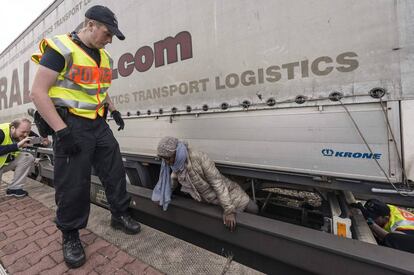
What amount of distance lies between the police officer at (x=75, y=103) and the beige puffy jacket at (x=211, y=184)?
852mm

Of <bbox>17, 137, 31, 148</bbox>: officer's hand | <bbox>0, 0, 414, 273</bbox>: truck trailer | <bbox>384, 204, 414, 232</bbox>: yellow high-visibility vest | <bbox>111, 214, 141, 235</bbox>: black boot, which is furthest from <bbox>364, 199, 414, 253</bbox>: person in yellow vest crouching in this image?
<bbox>17, 137, 31, 148</bbox>: officer's hand

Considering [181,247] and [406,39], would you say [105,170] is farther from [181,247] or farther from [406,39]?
[406,39]

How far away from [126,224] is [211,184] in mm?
1005

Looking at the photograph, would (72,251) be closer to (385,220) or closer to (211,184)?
(211,184)

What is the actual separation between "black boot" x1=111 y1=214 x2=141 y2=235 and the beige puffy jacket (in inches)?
26.7

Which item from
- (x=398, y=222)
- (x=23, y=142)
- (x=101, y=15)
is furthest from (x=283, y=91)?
(x=23, y=142)

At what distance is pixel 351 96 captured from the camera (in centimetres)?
160

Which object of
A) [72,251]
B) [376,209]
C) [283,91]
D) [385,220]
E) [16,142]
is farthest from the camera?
[16,142]

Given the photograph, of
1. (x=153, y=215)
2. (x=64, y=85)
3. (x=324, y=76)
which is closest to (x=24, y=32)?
(x=64, y=85)

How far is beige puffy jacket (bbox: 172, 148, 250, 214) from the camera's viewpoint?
7.30 ft

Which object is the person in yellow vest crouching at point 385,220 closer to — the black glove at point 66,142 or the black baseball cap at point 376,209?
the black baseball cap at point 376,209

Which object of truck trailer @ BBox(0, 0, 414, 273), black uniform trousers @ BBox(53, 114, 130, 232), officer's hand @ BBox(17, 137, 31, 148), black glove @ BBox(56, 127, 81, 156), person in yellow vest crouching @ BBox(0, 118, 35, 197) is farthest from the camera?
person in yellow vest crouching @ BBox(0, 118, 35, 197)

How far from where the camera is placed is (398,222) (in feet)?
8.64

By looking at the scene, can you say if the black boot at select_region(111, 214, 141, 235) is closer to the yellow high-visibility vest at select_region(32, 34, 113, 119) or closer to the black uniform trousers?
the black uniform trousers
